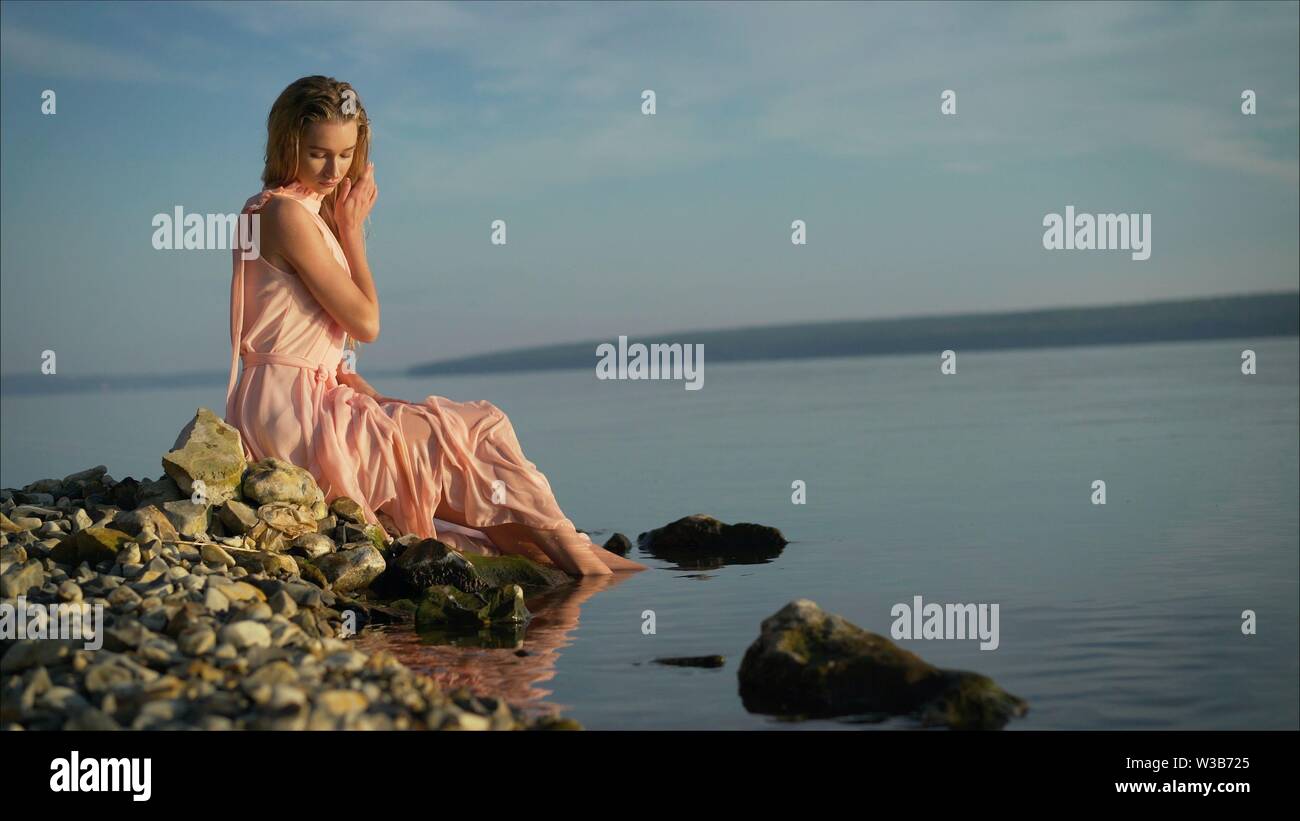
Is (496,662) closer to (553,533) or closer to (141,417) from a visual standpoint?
(553,533)

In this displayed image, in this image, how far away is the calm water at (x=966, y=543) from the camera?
516 cm

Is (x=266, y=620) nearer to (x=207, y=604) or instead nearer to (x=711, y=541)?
(x=207, y=604)

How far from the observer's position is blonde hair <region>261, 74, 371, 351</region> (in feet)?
23.4

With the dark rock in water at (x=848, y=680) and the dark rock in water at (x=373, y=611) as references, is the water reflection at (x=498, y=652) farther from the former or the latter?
the dark rock in water at (x=848, y=680)

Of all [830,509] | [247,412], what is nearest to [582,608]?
[247,412]

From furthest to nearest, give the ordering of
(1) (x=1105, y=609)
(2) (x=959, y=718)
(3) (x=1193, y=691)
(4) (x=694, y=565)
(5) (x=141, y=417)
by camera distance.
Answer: (5) (x=141, y=417) → (4) (x=694, y=565) → (1) (x=1105, y=609) → (3) (x=1193, y=691) → (2) (x=959, y=718)

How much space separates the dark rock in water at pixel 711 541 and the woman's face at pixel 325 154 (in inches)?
120

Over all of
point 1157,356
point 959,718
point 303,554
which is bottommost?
point 959,718

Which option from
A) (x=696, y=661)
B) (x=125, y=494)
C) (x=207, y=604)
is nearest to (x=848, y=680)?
(x=696, y=661)

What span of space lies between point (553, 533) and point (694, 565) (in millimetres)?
979

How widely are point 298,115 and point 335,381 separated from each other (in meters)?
1.46

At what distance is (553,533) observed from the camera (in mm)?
7598

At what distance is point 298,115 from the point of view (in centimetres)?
714

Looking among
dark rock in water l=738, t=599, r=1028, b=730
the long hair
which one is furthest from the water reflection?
the long hair
